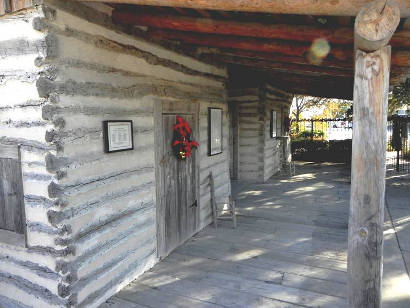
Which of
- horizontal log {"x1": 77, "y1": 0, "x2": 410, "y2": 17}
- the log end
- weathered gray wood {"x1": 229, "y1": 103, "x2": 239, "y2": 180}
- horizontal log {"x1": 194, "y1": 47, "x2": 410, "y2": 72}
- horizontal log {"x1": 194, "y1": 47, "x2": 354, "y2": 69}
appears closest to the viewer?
the log end

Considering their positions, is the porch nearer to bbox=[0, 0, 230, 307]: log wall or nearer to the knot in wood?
bbox=[0, 0, 230, 307]: log wall

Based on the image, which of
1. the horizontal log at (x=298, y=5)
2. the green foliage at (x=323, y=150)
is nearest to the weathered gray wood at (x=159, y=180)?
the horizontal log at (x=298, y=5)

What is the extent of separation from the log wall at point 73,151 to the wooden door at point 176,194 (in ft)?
1.41

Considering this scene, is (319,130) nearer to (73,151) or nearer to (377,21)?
(73,151)

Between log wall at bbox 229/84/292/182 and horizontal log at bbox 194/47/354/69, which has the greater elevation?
horizontal log at bbox 194/47/354/69

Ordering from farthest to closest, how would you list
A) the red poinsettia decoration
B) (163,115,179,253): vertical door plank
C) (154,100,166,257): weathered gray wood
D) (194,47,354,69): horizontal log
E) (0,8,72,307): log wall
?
the red poinsettia decoration, (163,115,179,253): vertical door plank, (154,100,166,257): weathered gray wood, (194,47,354,69): horizontal log, (0,8,72,307): log wall

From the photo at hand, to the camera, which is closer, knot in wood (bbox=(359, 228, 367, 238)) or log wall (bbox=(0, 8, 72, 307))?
knot in wood (bbox=(359, 228, 367, 238))

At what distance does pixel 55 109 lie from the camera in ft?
9.04

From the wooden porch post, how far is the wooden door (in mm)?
2621

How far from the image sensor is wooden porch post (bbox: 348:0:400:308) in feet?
6.67

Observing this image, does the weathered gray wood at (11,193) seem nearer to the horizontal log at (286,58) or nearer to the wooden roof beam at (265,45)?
the wooden roof beam at (265,45)

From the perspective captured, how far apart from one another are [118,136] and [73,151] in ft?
1.99

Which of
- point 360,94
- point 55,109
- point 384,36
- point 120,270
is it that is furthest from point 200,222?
point 384,36

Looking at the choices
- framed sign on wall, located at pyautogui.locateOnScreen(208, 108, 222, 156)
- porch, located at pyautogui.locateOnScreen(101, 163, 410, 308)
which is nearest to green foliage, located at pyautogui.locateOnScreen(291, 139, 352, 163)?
porch, located at pyautogui.locateOnScreen(101, 163, 410, 308)
